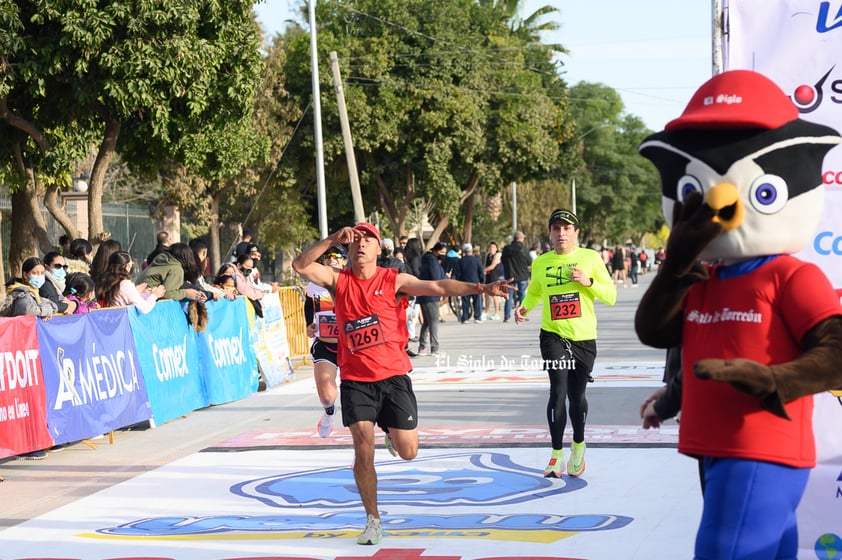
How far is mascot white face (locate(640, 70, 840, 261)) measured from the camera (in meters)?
4.12

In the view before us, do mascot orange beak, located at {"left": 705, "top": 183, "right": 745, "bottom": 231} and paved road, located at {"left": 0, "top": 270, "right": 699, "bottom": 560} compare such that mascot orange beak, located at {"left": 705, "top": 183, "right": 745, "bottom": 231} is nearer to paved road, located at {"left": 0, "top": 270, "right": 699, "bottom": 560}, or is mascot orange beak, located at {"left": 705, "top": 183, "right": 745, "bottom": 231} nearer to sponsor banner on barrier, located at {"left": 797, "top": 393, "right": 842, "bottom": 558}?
sponsor banner on barrier, located at {"left": 797, "top": 393, "right": 842, "bottom": 558}

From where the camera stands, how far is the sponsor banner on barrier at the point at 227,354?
14.4m

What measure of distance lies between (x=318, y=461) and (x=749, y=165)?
22.1 ft

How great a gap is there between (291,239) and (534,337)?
19.9m

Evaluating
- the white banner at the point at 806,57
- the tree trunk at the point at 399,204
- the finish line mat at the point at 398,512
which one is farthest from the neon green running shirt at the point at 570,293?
the tree trunk at the point at 399,204

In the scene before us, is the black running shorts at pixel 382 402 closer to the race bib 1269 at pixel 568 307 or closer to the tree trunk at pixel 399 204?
the race bib 1269 at pixel 568 307

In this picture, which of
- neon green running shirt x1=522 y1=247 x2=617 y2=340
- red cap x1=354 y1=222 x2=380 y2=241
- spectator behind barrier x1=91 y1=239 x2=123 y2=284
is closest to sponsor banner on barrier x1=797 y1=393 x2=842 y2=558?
red cap x1=354 y1=222 x2=380 y2=241

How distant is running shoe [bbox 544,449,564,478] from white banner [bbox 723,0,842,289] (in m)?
3.63

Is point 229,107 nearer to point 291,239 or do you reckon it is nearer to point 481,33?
point 291,239

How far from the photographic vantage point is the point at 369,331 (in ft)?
25.3

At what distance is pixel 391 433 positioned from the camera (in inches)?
307

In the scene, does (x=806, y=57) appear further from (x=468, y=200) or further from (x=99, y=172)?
(x=468, y=200)

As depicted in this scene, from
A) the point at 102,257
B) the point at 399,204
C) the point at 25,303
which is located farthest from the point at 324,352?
the point at 399,204

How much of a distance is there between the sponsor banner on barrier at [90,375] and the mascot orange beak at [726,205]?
7.90m
